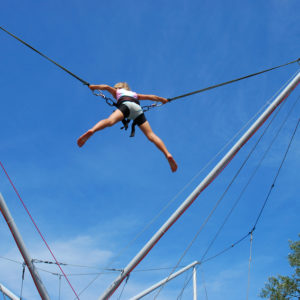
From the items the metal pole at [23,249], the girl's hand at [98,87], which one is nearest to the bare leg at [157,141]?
the girl's hand at [98,87]

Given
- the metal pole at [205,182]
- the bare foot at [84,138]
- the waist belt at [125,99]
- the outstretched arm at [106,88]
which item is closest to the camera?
the bare foot at [84,138]

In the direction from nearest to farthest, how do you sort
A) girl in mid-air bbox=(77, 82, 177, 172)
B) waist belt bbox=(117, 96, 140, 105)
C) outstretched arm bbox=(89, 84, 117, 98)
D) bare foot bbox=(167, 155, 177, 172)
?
girl in mid-air bbox=(77, 82, 177, 172), bare foot bbox=(167, 155, 177, 172), waist belt bbox=(117, 96, 140, 105), outstretched arm bbox=(89, 84, 117, 98)

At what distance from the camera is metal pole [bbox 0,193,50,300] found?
6.89m

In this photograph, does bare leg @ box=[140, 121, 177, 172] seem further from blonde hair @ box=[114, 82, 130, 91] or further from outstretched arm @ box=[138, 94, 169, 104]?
blonde hair @ box=[114, 82, 130, 91]

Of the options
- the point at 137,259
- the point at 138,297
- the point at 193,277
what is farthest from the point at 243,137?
the point at 193,277

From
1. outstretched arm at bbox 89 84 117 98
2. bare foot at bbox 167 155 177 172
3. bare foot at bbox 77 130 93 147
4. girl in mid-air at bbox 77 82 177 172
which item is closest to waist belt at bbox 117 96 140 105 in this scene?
girl in mid-air at bbox 77 82 177 172

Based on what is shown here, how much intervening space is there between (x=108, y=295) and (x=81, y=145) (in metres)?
3.14

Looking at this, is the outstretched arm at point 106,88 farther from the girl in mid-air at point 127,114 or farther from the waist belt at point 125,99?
the waist belt at point 125,99

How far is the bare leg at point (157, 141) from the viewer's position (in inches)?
246

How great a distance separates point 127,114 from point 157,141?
0.64 meters

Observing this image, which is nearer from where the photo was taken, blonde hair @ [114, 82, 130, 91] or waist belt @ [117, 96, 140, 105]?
waist belt @ [117, 96, 140, 105]

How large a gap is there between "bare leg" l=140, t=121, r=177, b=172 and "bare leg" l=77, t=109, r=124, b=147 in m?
0.43

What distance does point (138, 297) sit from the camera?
12453mm

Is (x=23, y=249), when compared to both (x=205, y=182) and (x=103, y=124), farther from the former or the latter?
(x=205, y=182)
